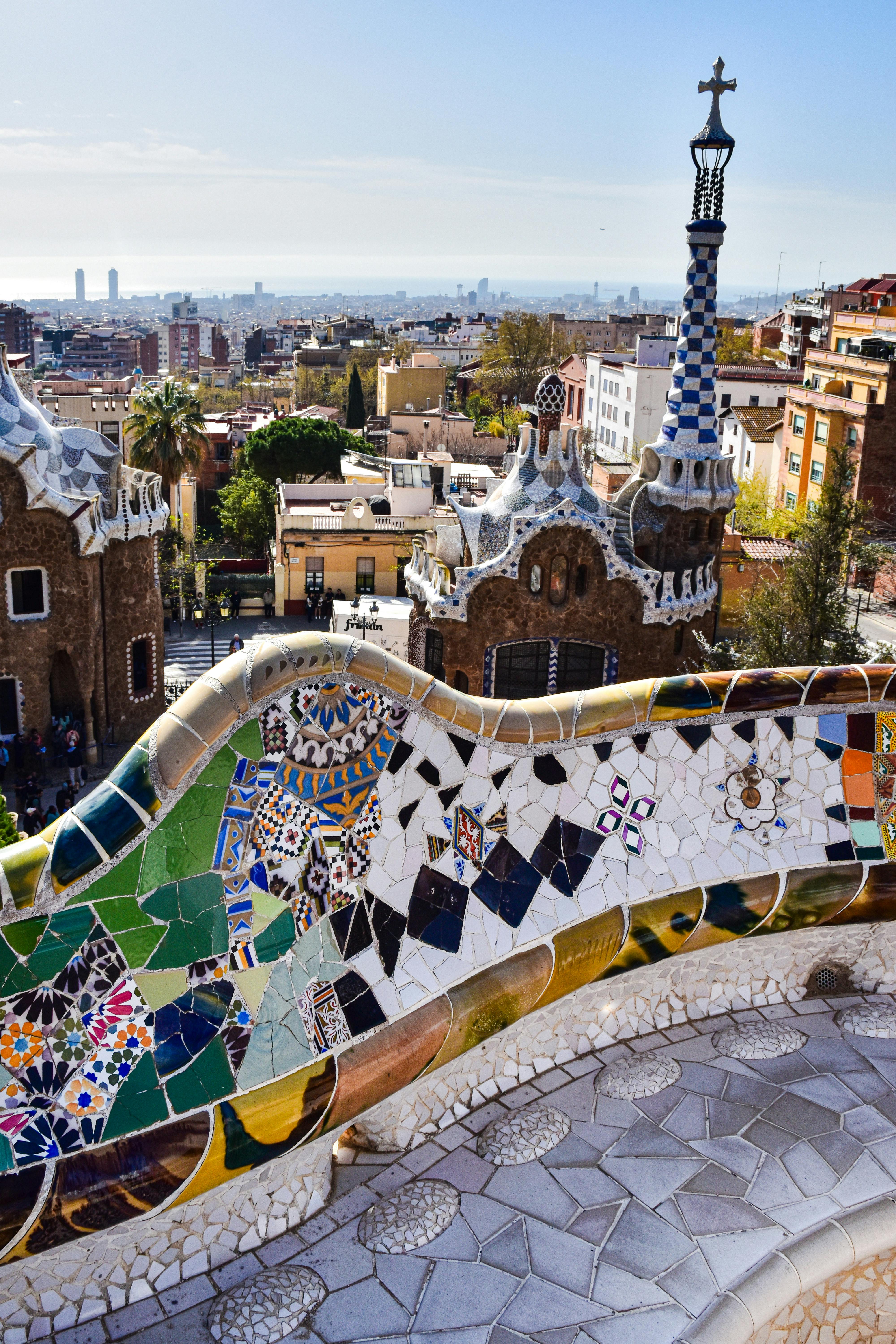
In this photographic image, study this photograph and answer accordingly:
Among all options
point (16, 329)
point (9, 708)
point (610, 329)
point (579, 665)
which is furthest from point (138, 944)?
point (16, 329)

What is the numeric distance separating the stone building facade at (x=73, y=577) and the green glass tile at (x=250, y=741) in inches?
592

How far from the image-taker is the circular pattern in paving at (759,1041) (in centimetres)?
896

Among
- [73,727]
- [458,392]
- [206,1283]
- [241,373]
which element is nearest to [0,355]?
[73,727]

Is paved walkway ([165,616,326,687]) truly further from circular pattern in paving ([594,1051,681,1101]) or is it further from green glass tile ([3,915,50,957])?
green glass tile ([3,915,50,957])

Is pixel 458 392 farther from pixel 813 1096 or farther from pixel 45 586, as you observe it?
pixel 813 1096

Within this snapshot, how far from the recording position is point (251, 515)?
43.8 m

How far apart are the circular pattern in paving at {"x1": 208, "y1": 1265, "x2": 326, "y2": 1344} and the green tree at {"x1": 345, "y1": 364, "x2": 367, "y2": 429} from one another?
6016 centimetres

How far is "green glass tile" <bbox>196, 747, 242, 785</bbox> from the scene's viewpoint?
685 centimetres

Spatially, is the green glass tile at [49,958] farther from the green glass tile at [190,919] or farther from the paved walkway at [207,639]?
the paved walkway at [207,639]

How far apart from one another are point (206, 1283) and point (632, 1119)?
291cm

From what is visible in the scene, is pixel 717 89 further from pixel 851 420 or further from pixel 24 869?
pixel 851 420

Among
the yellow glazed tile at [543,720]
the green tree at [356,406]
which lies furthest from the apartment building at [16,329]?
the yellow glazed tile at [543,720]

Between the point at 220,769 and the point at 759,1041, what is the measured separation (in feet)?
15.2

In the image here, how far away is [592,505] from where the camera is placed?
18891mm
